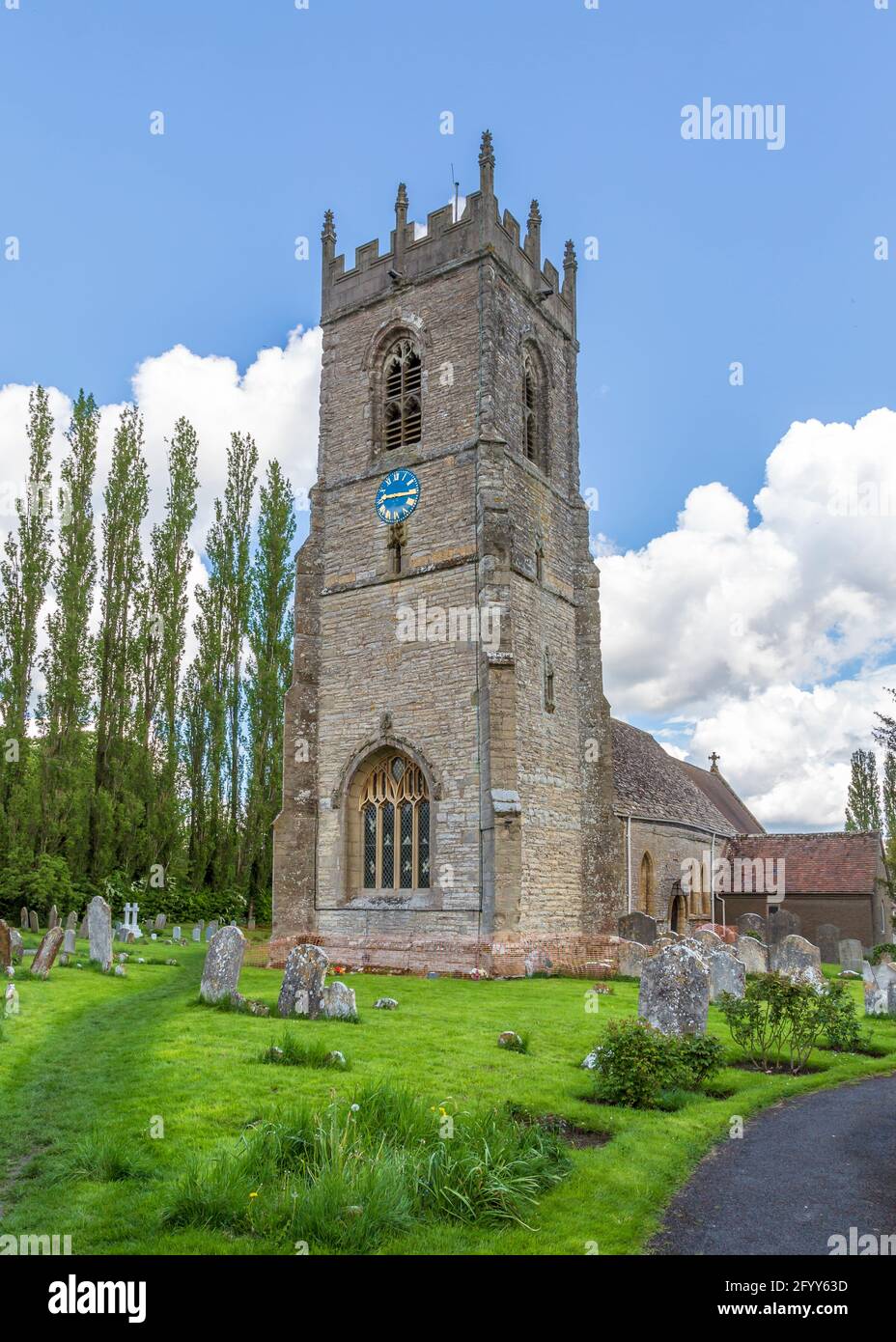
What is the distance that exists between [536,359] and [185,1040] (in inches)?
707

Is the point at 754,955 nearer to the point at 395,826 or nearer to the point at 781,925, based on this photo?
the point at 395,826

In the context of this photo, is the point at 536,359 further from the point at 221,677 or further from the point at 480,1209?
the point at 480,1209

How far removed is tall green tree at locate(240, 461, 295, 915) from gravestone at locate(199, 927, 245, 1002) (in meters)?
18.5

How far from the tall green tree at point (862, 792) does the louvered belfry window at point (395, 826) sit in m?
36.8

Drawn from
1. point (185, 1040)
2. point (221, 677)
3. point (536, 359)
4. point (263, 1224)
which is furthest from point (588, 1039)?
point (221, 677)

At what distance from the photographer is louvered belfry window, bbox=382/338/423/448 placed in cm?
2130

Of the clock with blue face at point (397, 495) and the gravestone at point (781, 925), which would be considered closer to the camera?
the clock with blue face at point (397, 495)

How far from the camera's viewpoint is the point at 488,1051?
995 cm

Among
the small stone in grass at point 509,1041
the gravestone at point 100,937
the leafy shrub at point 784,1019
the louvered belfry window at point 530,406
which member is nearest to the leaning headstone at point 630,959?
the leafy shrub at point 784,1019

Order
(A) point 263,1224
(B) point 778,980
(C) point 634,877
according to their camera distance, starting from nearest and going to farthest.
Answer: (A) point 263,1224 < (B) point 778,980 < (C) point 634,877

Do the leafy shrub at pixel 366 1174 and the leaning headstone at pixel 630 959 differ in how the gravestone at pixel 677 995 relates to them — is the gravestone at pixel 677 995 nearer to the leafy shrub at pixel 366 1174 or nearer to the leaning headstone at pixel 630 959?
the leafy shrub at pixel 366 1174

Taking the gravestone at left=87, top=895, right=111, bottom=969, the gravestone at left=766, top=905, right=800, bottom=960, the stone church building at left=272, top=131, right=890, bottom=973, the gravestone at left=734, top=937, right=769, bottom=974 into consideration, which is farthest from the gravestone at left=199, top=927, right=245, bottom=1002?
the gravestone at left=766, top=905, right=800, bottom=960

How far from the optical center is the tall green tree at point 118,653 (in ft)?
86.3

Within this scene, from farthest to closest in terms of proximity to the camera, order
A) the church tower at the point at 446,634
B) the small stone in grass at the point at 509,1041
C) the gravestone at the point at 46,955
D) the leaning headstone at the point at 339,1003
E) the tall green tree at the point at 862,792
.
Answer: the tall green tree at the point at 862,792, the church tower at the point at 446,634, the gravestone at the point at 46,955, the leaning headstone at the point at 339,1003, the small stone in grass at the point at 509,1041
